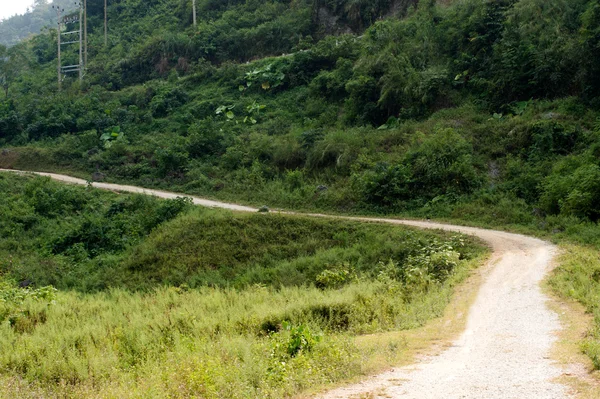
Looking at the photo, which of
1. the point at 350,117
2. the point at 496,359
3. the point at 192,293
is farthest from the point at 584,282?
the point at 350,117

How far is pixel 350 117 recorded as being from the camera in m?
34.2

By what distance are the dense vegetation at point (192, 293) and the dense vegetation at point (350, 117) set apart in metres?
0.57

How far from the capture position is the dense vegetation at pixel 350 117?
23453 millimetres

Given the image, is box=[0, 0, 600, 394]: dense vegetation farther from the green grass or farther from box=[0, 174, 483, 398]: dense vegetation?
box=[0, 174, 483, 398]: dense vegetation

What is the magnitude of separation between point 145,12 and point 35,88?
16248mm

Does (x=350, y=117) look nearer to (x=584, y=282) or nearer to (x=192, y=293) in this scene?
(x=192, y=293)

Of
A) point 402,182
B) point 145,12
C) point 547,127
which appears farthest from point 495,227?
point 145,12

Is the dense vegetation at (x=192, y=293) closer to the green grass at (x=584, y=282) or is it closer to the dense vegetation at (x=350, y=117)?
the dense vegetation at (x=350, y=117)

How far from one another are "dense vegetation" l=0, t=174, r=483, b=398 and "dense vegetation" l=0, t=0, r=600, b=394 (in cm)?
57

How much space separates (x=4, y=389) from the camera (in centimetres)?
834

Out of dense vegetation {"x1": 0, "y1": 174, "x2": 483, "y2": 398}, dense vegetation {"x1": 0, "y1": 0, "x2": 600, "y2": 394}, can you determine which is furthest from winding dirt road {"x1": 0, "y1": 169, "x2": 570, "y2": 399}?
dense vegetation {"x1": 0, "y1": 0, "x2": 600, "y2": 394}

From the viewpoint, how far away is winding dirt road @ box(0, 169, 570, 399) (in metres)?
7.41

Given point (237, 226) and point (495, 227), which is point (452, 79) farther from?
point (237, 226)

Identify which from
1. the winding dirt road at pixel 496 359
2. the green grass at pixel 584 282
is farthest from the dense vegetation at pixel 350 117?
the winding dirt road at pixel 496 359
